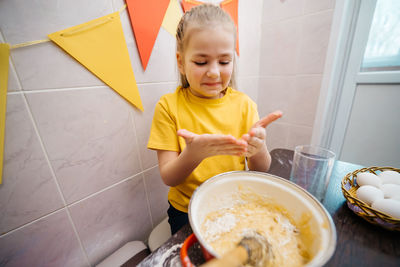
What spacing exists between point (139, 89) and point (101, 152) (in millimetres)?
269

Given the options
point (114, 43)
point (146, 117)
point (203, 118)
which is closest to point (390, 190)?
point (203, 118)

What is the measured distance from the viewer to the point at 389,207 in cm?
33

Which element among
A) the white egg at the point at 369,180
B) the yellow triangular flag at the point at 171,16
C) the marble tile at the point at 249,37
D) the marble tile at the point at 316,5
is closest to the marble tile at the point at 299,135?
the marble tile at the point at 249,37

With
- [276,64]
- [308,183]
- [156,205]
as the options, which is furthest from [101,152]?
[276,64]

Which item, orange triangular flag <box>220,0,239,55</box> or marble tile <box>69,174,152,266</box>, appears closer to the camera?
marble tile <box>69,174,152,266</box>

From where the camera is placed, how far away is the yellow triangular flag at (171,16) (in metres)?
0.65

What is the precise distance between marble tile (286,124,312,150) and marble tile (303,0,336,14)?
714mm

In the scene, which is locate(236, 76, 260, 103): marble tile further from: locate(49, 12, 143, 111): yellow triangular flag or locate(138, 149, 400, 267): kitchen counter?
locate(138, 149, 400, 267): kitchen counter

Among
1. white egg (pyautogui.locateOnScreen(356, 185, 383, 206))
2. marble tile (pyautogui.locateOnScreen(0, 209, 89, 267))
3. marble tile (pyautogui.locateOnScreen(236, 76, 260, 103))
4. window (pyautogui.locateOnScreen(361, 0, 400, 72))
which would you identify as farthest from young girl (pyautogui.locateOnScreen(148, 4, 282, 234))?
window (pyautogui.locateOnScreen(361, 0, 400, 72))

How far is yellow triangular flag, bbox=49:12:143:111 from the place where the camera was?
18.1 inches

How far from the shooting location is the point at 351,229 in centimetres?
34

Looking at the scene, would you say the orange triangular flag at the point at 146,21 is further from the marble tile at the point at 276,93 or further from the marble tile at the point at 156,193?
the marble tile at the point at 276,93

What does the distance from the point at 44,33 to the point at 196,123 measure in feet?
1.57

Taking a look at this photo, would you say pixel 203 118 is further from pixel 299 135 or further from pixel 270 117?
pixel 299 135
